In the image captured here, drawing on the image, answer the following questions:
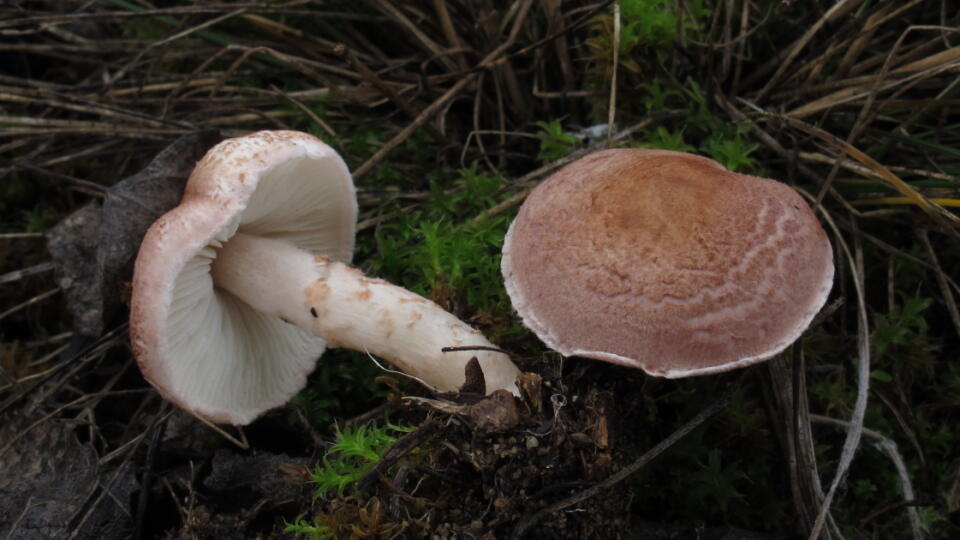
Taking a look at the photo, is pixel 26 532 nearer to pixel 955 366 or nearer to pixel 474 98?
pixel 474 98

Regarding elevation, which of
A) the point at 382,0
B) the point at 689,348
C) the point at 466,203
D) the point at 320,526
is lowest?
the point at 320,526

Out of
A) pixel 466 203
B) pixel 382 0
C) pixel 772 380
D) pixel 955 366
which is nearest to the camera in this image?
pixel 772 380

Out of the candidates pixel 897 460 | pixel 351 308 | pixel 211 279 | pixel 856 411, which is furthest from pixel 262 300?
pixel 897 460

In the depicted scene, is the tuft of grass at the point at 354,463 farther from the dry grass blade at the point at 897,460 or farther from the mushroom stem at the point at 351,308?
the dry grass blade at the point at 897,460

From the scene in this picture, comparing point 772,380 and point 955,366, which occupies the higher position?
point 772,380

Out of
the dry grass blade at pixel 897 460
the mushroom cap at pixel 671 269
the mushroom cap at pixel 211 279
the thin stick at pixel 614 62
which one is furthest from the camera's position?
the thin stick at pixel 614 62

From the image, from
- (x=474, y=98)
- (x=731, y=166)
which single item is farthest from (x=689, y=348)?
(x=474, y=98)

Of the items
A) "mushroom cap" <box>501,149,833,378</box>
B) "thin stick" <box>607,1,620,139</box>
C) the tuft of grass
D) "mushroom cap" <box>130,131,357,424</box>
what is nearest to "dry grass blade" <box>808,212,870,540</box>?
"mushroom cap" <box>501,149,833,378</box>

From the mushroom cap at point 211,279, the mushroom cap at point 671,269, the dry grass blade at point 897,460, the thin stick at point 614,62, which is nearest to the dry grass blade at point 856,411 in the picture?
the dry grass blade at point 897,460

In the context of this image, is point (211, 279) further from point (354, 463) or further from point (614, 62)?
point (614, 62)
